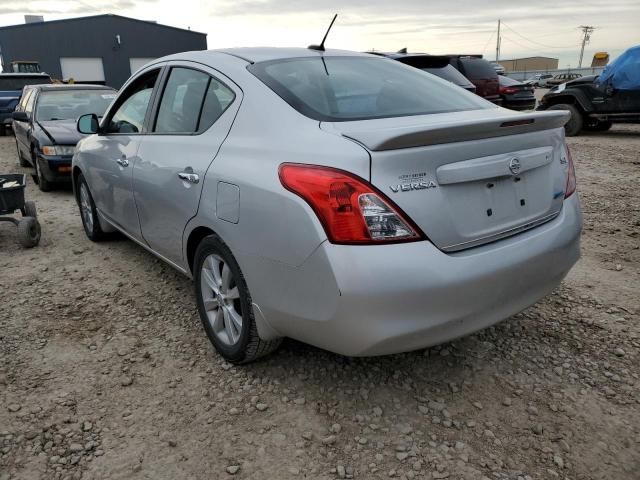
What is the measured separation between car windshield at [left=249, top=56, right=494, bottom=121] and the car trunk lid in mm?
185

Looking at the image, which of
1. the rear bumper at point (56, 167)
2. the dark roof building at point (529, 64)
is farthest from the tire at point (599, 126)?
the dark roof building at point (529, 64)

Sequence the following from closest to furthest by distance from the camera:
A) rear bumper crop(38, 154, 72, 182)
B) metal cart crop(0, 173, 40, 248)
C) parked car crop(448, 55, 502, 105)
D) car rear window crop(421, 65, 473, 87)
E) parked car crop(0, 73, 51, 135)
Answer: metal cart crop(0, 173, 40, 248) → rear bumper crop(38, 154, 72, 182) → car rear window crop(421, 65, 473, 87) → parked car crop(448, 55, 502, 105) → parked car crop(0, 73, 51, 135)

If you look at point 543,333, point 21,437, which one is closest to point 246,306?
point 21,437

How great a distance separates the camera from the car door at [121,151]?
11.5 ft

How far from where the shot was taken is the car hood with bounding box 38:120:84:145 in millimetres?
6828

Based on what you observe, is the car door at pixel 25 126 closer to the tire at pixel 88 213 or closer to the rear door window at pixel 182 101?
the tire at pixel 88 213

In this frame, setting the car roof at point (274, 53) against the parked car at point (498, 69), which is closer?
the car roof at point (274, 53)

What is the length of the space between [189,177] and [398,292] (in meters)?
1.35

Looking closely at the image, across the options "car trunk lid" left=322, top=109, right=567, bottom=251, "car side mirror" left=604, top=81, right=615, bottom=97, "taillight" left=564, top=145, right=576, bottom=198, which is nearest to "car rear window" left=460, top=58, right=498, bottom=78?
"car side mirror" left=604, top=81, right=615, bottom=97

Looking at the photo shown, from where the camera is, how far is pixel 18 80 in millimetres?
14609

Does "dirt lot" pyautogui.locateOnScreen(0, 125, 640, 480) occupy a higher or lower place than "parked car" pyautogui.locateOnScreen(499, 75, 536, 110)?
lower

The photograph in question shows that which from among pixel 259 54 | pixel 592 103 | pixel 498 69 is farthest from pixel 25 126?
pixel 498 69

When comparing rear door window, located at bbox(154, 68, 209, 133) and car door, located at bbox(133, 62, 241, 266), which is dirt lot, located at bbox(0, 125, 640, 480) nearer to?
car door, located at bbox(133, 62, 241, 266)

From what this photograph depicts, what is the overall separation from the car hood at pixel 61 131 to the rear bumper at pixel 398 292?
219 inches
